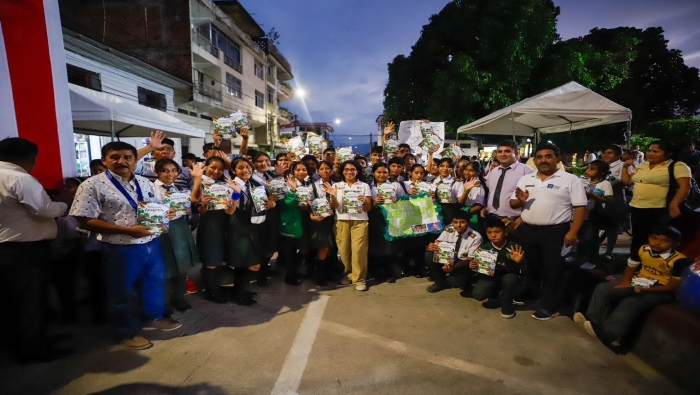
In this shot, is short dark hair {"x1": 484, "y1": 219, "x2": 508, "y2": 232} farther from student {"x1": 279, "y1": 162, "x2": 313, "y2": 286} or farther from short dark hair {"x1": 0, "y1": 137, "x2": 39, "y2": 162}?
short dark hair {"x1": 0, "y1": 137, "x2": 39, "y2": 162}

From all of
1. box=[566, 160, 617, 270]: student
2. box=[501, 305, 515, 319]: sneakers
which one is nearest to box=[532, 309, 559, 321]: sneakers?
box=[501, 305, 515, 319]: sneakers

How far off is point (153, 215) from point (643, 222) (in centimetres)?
549

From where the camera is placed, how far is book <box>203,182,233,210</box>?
367 cm

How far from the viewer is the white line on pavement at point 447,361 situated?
2590 mm

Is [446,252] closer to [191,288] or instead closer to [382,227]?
[382,227]

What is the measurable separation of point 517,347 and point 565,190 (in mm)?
1639

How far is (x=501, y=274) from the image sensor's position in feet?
13.1

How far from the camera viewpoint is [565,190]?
348cm

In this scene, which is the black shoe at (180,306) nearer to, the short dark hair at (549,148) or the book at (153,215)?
the book at (153,215)

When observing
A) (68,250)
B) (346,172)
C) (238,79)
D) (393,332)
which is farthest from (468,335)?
(238,79)

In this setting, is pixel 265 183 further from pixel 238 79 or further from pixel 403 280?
pixel 238 79

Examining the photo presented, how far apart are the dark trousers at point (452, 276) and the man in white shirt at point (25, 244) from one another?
3.95 metres

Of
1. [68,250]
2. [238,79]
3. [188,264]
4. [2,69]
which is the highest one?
[238,79]

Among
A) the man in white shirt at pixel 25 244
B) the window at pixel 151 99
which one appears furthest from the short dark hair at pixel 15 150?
the window at pixel 151 99
